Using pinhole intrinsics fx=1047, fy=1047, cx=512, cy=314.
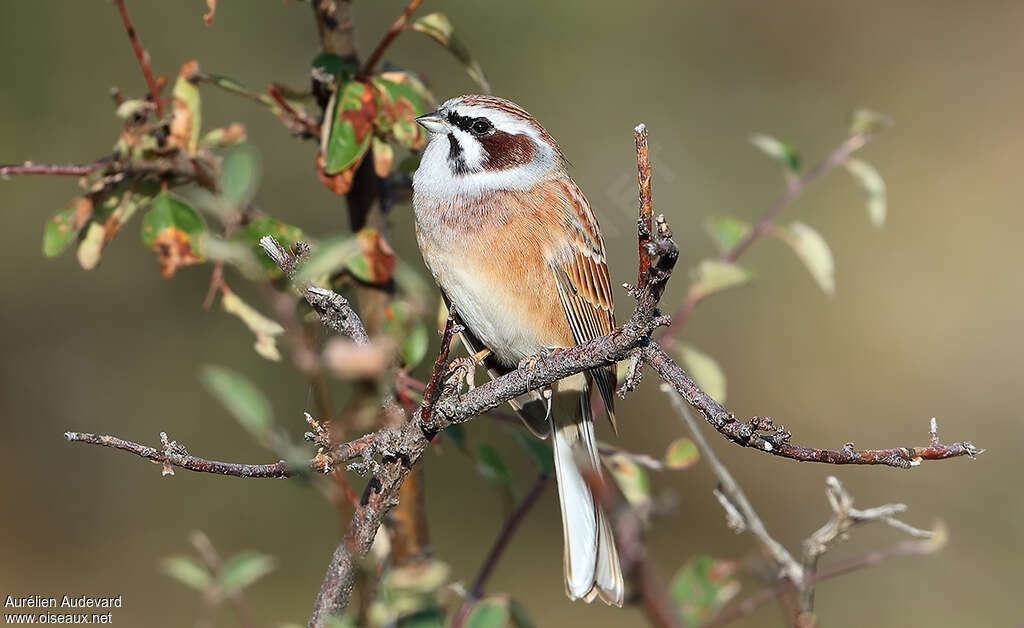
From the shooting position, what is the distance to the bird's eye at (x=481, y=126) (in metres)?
2.94

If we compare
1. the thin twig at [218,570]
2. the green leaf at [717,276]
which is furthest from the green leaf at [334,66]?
the thin twig at [218,570]

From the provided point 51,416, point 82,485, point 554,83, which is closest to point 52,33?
point 51,416

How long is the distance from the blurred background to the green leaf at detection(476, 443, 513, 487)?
6.62 ft

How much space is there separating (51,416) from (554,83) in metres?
3.43

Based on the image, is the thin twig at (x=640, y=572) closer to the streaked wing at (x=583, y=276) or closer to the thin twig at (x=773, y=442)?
the thin twig at (x=773, y=442)

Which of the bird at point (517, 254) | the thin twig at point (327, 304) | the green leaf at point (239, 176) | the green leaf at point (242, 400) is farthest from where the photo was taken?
the bird at point (517, 254)

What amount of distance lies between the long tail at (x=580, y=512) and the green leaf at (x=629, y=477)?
4.3 inches

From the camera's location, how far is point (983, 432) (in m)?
6.15

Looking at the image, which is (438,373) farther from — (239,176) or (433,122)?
(433,122)

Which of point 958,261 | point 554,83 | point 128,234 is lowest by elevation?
point 958,261

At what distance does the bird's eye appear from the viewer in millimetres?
2936

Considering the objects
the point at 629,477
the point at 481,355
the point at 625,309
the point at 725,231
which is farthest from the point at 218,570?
the point at 625,309

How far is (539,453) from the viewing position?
2.67m

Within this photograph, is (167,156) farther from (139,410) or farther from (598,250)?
(139,410)
